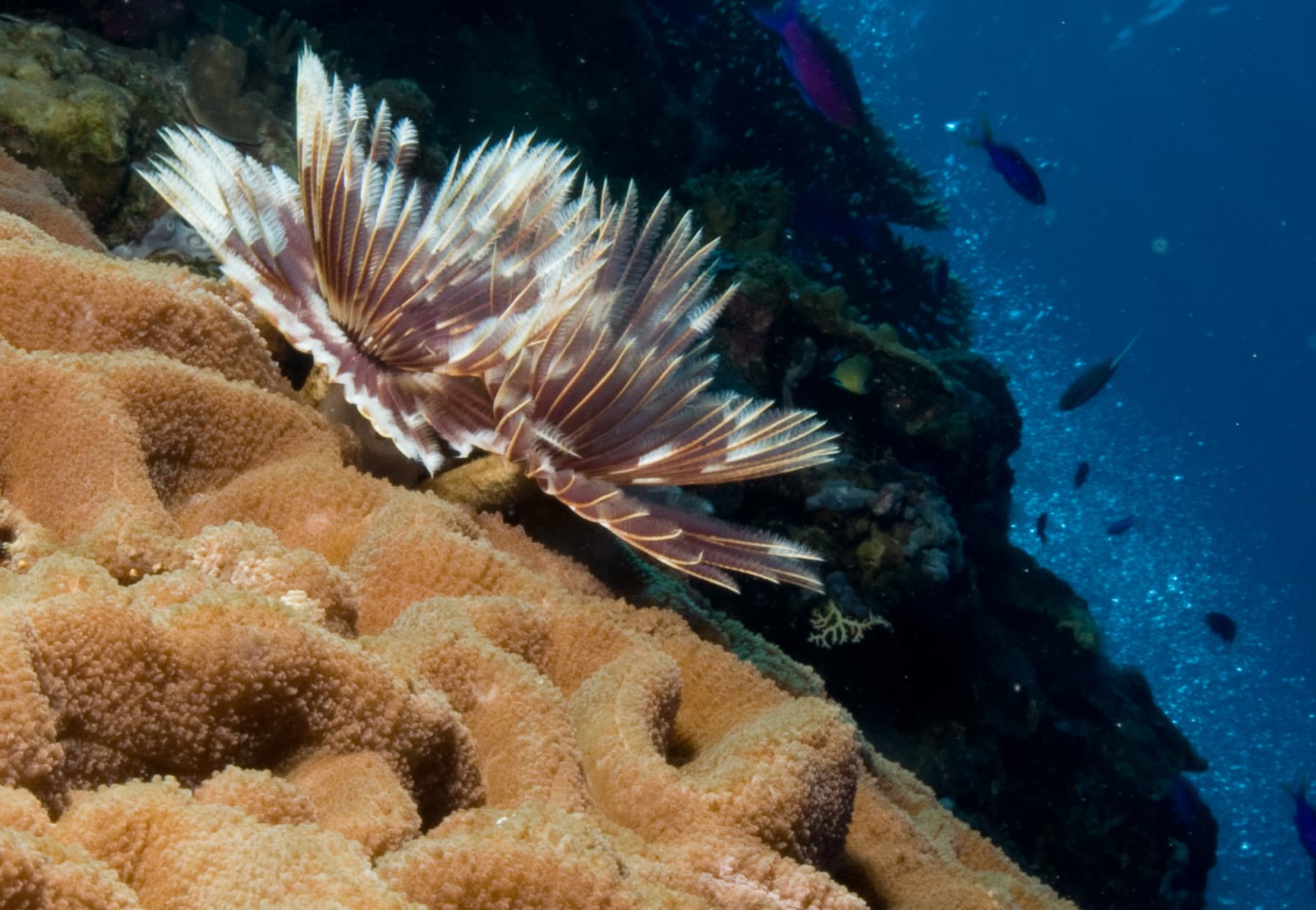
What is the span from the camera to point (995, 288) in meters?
69.6

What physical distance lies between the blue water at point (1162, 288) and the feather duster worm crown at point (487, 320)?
43964mm

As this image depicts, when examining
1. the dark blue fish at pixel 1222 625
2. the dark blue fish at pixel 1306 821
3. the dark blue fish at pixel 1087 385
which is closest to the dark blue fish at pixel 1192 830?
the dark blue fish at pixel 1306 821

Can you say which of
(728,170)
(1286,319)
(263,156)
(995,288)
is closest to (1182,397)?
(1286,319)

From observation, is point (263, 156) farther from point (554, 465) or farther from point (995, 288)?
point (995, 288)

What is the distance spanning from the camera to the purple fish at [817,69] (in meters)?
8.04

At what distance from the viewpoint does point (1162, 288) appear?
7644 centimetres

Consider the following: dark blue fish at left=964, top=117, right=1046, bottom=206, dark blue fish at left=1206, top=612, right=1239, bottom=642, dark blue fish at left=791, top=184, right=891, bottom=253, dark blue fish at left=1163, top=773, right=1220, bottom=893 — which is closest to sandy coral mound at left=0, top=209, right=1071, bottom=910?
dark blue fish at left=964, top=117, right=1046, bottom=206

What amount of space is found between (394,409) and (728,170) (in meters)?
9.10

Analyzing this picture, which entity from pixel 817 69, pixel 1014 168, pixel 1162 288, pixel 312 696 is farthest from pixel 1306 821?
pixel 1162 288

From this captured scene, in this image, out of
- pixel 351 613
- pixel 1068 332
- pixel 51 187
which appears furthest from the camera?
pixel 1068 332

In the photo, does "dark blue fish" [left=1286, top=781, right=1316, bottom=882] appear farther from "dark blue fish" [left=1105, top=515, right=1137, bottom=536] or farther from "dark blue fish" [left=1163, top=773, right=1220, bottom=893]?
"dark blue fish" [left=1105, top=515, right=1137, bottom=536]

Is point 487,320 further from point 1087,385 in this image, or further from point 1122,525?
point 1122,525

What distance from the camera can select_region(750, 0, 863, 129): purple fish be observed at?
26.4 feet

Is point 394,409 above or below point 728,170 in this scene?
below
